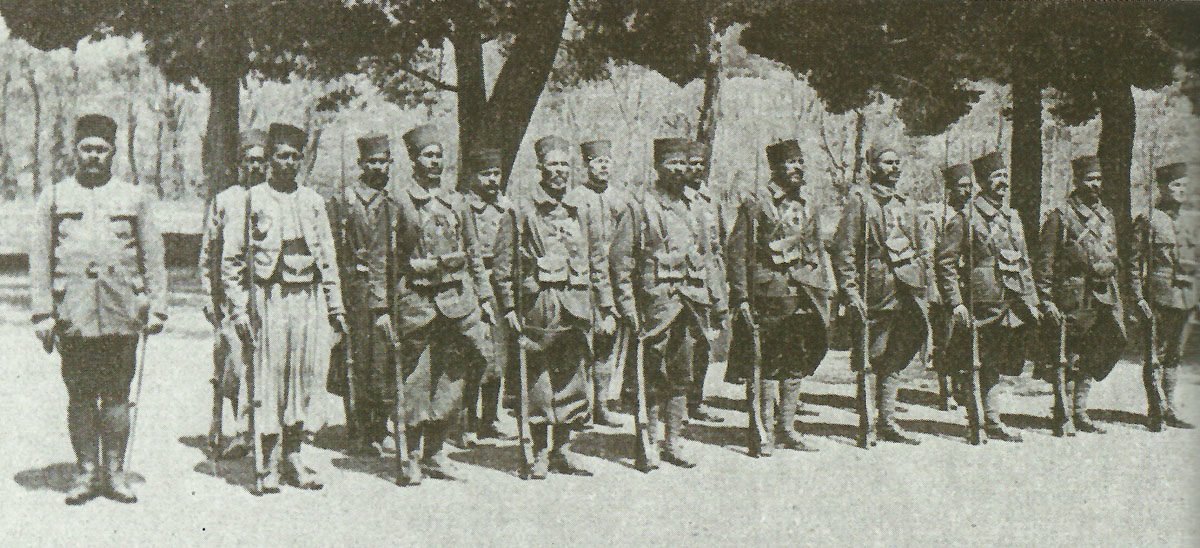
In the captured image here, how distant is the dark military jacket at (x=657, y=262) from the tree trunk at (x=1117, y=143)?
18.6 feet

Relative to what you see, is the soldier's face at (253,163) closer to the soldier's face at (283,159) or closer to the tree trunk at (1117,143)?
the soldier's face at (283,159)

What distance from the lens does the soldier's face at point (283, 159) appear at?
20.7ft

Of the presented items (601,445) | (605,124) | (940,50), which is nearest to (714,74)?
(605,124)

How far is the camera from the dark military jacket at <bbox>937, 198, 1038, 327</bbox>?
8.02 metres

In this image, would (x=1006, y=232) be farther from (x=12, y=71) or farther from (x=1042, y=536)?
(x=12, y=71)

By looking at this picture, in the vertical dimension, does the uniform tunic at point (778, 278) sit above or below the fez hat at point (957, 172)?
below

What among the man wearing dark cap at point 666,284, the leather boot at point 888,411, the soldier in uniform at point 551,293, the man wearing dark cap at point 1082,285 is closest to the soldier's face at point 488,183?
the soldier in uniform at point 551,293

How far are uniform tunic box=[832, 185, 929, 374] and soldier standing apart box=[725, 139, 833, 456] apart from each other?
22 cm

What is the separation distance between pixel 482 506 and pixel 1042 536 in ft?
9.11

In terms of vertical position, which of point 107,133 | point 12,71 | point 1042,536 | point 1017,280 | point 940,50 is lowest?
point 1042,536

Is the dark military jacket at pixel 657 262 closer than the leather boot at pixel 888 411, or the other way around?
the dark military jacket at pixel 657 262

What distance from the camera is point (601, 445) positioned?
7730mm

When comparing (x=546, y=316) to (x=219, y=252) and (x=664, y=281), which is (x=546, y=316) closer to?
(x=664, y=281)

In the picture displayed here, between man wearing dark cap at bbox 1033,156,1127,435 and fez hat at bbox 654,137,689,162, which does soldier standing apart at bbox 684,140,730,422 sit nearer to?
fez hat at bbox 654,137,689,162
